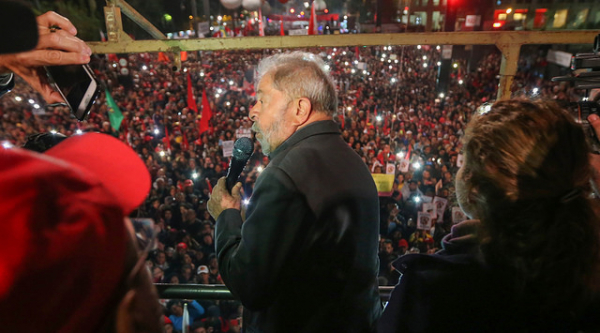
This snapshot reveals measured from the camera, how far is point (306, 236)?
142 cm

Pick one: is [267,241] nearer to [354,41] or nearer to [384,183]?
[354,41]

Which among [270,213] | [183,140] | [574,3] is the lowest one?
[183,140]

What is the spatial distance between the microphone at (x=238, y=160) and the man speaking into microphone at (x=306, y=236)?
0.78 ft

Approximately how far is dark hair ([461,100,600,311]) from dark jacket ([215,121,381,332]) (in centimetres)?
61

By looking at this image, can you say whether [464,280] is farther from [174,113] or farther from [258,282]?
[174,113]

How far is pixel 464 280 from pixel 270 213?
718mm

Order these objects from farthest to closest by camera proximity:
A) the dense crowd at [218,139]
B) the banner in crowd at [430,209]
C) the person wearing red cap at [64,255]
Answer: the banner in crowd at [430,209], the dense crowd at [218,139], the person wearing red cap at [64,255]

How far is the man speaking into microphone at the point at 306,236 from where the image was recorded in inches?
53.5

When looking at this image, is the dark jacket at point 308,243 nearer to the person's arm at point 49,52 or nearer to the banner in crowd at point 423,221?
the person's arm at point 49,52

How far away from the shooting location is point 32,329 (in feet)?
1.80

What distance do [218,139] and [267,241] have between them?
32.9ft

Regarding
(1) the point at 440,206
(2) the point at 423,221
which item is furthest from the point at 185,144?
(1) the point at 440,206

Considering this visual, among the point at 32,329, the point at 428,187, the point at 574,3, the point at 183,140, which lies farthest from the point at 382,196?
the point at 574,3

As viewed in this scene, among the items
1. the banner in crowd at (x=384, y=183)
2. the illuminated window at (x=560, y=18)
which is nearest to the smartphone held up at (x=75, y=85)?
the banner in crowd at (x=384, y=183)
